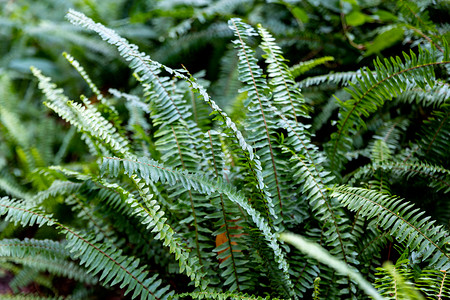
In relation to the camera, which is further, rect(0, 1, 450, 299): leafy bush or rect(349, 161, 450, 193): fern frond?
rect(349, 161, 450, 193): fern frond

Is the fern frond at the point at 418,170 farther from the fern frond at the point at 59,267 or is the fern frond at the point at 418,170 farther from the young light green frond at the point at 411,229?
the fern frond at the point at 59,267

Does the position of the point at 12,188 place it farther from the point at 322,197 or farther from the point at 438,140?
the point at 438,140

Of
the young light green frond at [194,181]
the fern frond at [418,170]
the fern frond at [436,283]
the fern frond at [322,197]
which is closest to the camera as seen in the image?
the fern frond at [436,283]

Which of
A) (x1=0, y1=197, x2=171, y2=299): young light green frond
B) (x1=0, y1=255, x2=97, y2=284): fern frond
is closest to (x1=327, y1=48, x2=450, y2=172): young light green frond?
(x1=0, y1=197, x2=171, y2=299): young light green frond

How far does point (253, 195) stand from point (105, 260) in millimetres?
591

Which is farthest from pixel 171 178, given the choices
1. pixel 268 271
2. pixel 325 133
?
pixel 325 133

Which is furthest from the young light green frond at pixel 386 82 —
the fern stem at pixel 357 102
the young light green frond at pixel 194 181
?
the young light green frond at pixel 194 181

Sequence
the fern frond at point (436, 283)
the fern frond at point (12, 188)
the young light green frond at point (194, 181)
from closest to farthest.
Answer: the fern frond at point (436, 283)
the young light green frond at point (194, 181)
the fern frond at point (12, 188)

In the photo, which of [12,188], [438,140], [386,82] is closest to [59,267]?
[12,188]

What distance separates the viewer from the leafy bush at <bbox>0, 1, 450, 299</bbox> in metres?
1.13

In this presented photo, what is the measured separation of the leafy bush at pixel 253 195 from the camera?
1134mm

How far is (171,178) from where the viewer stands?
115cm

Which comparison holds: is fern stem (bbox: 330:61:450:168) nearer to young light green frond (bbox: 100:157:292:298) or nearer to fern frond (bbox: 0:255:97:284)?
young light green frond (bbox: 100:157:292:298)

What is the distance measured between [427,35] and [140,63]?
1392 millimetres
